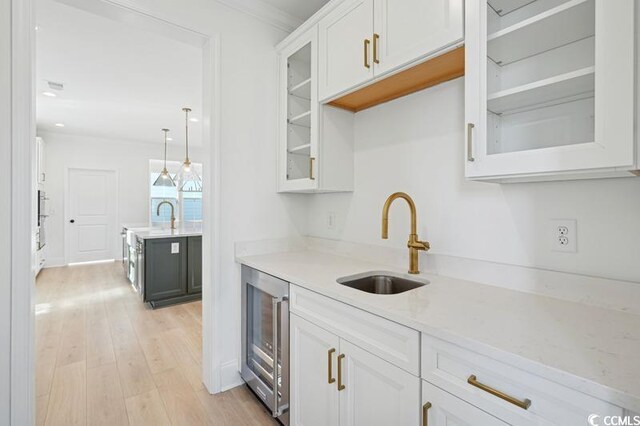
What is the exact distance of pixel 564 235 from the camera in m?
1.16

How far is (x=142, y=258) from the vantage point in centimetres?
362

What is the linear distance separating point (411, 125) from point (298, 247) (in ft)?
3.99

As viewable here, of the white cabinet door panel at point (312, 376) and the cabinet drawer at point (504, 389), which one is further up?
the cabinet drawer at point (504, 389)

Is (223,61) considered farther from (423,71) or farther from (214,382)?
(214,382)

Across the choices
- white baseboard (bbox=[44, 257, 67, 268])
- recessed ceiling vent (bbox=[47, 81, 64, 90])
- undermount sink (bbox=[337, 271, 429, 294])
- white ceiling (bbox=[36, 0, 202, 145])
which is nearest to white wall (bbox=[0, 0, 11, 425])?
white ceiling (bbox=[36, 0, 202, 145])

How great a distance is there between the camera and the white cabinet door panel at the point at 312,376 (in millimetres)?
1271

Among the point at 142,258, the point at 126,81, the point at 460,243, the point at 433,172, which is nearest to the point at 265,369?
the point at 460,243

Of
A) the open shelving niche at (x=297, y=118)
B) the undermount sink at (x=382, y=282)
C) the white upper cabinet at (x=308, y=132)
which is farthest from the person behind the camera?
the open shelving niche at (x=297, y=118)

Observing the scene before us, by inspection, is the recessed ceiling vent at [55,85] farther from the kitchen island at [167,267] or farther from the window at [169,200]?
the window at [169,200]

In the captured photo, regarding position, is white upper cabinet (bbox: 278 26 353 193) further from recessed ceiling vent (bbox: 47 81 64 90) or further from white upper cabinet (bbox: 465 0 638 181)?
recessed ceiling vent (bbox: 47 81 64 90)

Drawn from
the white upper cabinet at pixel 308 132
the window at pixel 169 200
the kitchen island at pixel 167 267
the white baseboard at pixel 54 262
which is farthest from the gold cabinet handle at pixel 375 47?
the white baseboard at pixel 54 262

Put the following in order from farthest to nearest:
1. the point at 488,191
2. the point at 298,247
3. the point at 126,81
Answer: the point at 126,81
the point at 298,247
the point at 488,191

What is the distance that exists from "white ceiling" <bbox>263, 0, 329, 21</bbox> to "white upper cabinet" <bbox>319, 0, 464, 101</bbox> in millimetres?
473

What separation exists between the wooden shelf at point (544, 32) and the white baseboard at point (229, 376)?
2213 millimetres
